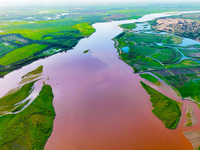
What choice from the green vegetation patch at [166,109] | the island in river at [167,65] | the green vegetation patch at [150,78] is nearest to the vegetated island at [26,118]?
the green vegetation patch at [166,109]

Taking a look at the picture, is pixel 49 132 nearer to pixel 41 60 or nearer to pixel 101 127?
pixel 101 127

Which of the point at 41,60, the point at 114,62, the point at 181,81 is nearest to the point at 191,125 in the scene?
the point at 181,81

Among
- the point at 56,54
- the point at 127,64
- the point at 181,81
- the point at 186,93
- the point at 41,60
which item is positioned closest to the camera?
the point at 186,93

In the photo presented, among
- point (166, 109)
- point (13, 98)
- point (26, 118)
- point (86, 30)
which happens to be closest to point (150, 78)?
point (166, 109)

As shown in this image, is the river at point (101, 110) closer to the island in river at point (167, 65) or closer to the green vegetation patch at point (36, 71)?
the green vegetation patch at point (36, 71)

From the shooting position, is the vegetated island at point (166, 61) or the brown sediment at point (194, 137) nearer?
the brown sediment at point (194, 137)
